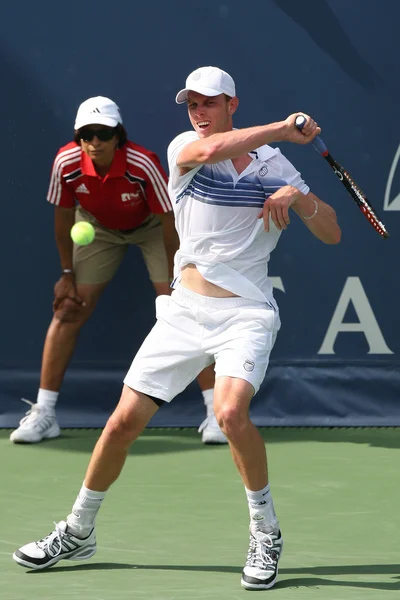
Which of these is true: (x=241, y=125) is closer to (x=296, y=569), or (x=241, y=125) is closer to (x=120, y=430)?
(x=120, y=430)

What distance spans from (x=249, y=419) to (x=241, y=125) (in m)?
2.87

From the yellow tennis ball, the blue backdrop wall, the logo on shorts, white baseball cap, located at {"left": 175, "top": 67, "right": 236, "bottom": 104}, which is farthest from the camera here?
the blue backdrop wall

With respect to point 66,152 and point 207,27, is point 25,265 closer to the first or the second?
point 66,152

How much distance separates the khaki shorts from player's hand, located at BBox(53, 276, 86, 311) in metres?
0.07

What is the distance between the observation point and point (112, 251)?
6508 mm

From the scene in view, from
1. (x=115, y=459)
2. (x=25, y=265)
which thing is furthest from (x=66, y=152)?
(x=115, y=459)

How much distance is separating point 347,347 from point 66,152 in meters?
1.76

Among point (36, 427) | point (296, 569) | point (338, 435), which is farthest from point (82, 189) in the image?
point (296, 569)

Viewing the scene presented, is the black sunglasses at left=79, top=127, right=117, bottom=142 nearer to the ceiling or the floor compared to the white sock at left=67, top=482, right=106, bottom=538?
nearer to the ceiling

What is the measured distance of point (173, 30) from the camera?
6.62 metres

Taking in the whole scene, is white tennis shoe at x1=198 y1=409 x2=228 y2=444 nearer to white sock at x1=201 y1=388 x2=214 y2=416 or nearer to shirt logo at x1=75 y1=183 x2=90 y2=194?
white sock at x1=201 y1=388 x2=214 y2=416

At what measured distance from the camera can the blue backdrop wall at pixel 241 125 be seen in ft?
21.7

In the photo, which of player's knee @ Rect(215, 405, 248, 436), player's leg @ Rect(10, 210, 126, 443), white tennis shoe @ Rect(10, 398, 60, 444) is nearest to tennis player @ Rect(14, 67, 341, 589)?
player's knee @ Rect(215, 405, 248, 436)

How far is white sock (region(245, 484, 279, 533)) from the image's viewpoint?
4.06 m
